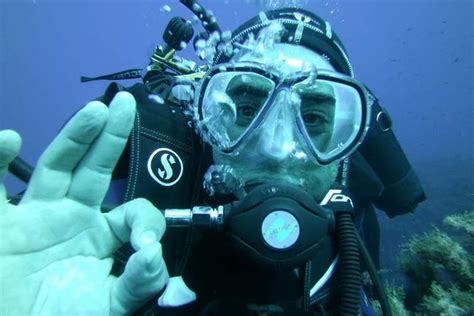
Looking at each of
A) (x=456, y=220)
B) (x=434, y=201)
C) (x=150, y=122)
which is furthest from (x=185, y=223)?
(x=434, y=201)

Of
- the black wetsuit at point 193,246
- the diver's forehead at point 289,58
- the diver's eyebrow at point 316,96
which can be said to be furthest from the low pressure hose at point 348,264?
the diver's forehead at point 289,58

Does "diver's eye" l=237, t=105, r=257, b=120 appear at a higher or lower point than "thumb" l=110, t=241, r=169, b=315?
higher

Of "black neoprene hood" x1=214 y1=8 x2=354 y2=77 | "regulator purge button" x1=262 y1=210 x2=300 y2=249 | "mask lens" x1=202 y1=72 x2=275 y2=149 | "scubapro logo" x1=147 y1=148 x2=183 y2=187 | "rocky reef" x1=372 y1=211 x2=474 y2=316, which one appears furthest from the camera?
"rocky reef" x1=372 y1=211 x2=474 y2=316

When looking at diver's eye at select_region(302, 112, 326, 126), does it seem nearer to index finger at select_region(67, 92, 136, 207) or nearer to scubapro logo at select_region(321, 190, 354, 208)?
scubapro logo at select_region(321, 190, 354, 208)

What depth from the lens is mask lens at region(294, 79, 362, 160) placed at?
8.27ft

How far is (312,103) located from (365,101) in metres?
0.46

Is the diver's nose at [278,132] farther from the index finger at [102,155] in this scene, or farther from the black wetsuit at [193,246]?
the index finger at [102,155]

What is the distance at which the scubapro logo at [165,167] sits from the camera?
2.38 meters

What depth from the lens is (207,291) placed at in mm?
2373

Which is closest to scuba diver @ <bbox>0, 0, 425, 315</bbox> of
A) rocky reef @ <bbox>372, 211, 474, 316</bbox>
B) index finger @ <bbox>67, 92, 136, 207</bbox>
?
index finger @ <bbox>67, 92, 136, 207</bbox>

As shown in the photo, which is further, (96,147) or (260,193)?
(260,193)

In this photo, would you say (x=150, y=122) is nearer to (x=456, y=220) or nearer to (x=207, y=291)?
(x=207, y=291)

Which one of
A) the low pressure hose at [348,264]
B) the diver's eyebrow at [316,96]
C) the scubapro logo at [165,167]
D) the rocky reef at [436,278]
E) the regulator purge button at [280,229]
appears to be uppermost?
the diver's eyebrow at [316,96]

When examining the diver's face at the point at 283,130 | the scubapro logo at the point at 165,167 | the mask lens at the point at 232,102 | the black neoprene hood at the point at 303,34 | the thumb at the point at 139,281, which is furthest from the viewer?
the black neoprene hood at the point at 303,34
